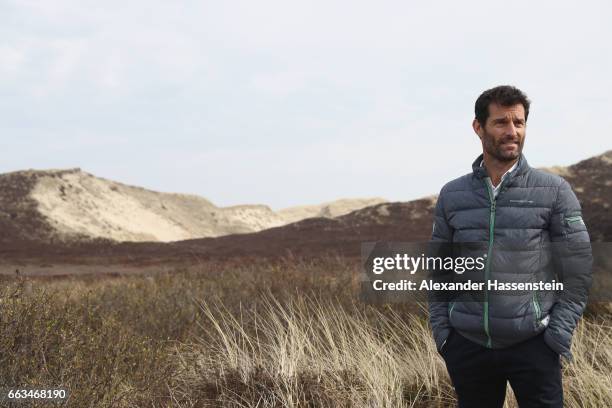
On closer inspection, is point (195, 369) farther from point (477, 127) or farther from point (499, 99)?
point (499, 99)

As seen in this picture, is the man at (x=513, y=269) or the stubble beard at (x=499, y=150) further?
the stubble beard at (x=499, y=150)

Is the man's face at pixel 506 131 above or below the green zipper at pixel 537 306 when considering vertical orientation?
Answer: above

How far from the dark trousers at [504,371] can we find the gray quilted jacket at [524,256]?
0.05 metres

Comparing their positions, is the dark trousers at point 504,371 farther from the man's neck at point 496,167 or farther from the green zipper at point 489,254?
the man's neck at point 496,167

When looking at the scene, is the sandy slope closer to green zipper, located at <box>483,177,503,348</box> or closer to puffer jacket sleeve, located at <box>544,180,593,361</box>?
green zipper, located at <box>483,177,503,348</box>

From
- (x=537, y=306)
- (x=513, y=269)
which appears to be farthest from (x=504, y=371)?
(x=513, y=269)

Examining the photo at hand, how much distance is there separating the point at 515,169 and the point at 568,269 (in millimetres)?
525

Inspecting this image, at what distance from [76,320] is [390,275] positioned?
7.49m

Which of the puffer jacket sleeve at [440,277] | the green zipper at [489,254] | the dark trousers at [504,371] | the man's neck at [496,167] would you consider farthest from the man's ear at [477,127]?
the dark trousers at [504,371]

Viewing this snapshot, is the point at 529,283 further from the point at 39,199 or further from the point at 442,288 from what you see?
the point at 39,199

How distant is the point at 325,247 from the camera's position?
30703 mm

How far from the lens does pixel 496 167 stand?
2857mm

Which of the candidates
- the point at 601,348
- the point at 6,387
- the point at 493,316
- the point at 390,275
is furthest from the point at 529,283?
the point at 390,275

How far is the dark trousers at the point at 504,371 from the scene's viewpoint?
8.73 ft
